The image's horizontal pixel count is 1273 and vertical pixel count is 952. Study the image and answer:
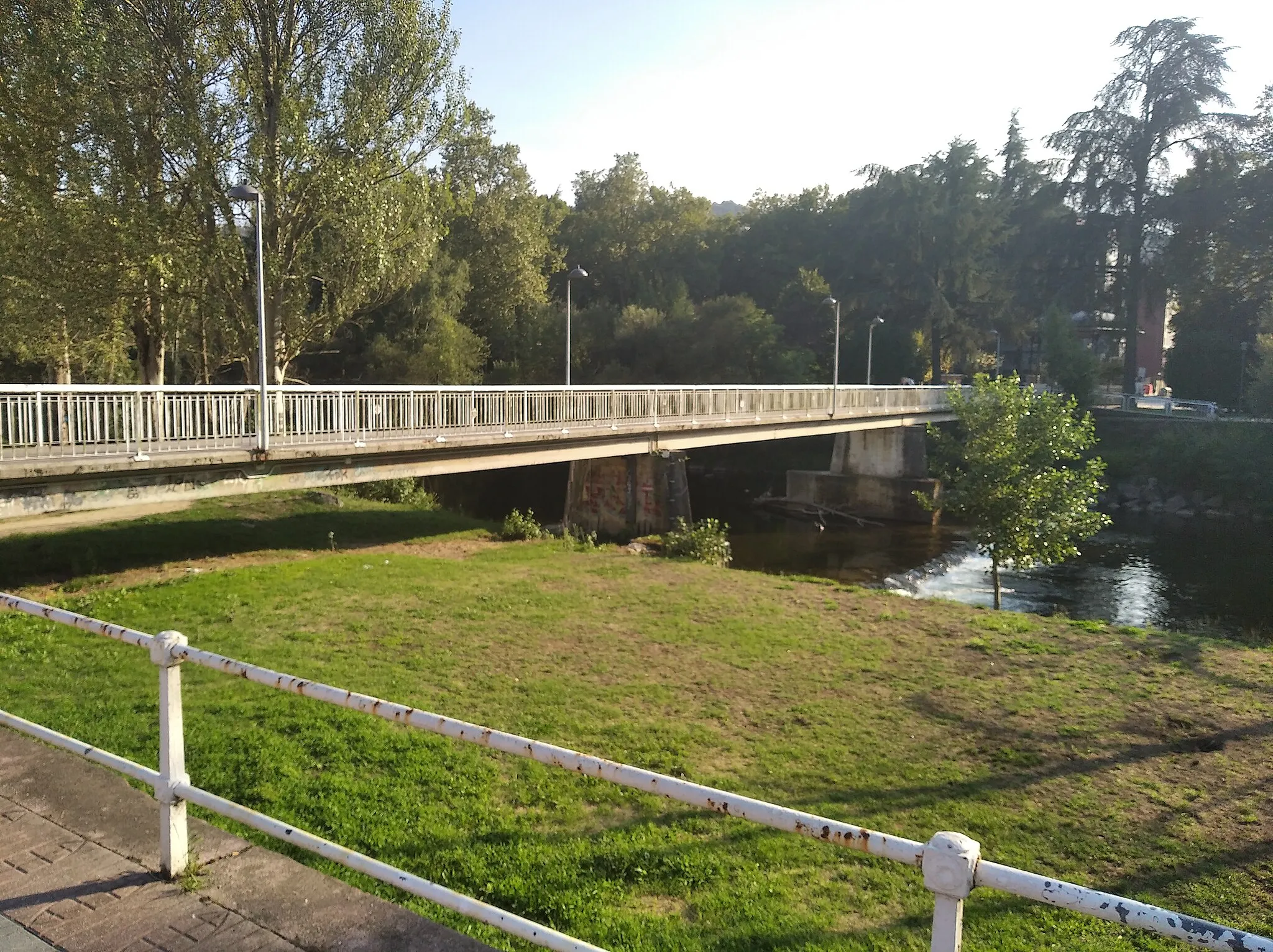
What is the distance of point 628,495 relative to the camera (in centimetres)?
2559

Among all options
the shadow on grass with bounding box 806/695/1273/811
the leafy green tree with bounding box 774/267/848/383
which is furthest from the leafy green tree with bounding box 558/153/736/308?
the shadow on grass with bounding box 806/695/1273/811

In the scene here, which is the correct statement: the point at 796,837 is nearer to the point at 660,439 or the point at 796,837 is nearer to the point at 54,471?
the point at 54,471

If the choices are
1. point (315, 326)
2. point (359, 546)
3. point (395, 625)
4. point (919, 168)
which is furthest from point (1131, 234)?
point (395, 625)

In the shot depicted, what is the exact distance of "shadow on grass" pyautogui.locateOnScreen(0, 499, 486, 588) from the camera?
1413cm

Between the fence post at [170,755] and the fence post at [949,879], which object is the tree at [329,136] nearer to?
the fence post at [170,755]

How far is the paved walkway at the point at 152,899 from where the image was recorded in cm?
322

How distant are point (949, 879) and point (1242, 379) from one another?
5920cm

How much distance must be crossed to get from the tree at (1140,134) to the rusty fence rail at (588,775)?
6051 centimetres

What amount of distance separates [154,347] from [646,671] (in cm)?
2089

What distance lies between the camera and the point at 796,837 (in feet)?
17.9

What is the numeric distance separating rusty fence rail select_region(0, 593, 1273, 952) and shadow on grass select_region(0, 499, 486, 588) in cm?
1140

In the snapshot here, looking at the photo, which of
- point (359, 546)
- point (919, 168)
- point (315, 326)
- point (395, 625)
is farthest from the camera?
point (919, 168)

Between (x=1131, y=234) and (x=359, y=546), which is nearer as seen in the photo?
(x=359, y=546)

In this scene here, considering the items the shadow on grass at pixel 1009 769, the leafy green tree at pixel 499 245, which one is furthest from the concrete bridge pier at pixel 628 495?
the leafy green tree at pixel 499 245
